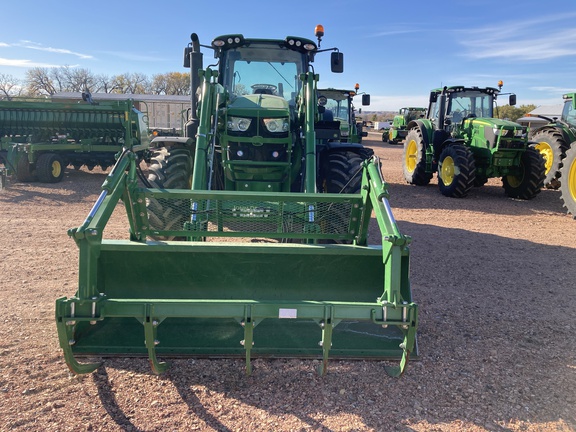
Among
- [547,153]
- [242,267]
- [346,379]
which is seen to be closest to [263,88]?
[242,267]

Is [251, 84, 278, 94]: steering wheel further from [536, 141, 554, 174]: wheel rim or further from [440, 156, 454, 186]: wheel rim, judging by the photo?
[536, 141, 554, 174]: wheel rim

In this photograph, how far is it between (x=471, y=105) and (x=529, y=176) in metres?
2.50

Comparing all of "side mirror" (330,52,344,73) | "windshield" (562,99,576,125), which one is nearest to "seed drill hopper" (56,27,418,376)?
"side mirror" (330,52,344,73)

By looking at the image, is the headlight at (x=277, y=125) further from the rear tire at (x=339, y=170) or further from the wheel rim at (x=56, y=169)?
the wheel rim at (x=56, y=169)

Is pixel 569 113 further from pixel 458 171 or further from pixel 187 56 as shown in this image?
pixel 187 56

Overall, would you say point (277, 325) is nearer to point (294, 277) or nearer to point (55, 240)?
point (294, 277)

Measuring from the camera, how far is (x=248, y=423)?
2674 mm

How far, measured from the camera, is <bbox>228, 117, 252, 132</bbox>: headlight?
5.34 metres

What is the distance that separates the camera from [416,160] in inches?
496

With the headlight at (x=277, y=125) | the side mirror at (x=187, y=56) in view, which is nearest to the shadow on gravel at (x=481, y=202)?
the headlight at (x=277, y=125)

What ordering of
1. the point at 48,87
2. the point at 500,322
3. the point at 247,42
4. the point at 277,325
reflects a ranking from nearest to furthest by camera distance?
1. the point at 277,325
2. the point at 500,322
3. the point at 247,42
4. the point at 48,87

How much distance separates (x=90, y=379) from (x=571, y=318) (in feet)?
13.8

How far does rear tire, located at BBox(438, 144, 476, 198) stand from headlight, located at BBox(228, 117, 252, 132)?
6.50 meters

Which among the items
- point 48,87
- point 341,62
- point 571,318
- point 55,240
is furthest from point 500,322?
point 48,87
